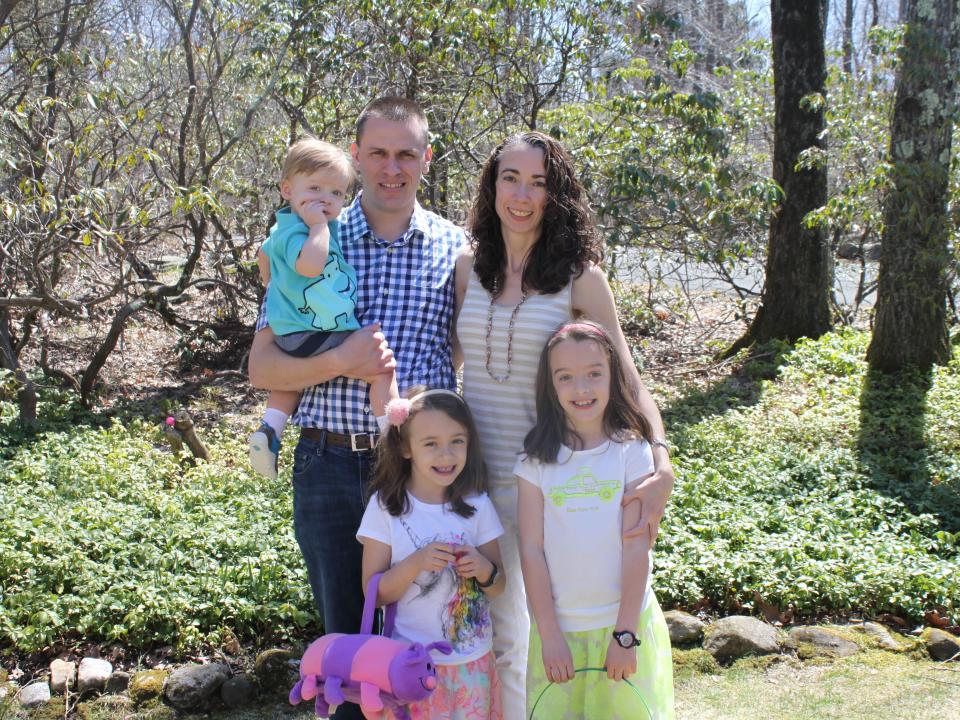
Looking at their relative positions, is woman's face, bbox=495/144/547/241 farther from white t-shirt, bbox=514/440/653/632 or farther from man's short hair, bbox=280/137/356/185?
white t-shirt, bbox=514/440/653/632

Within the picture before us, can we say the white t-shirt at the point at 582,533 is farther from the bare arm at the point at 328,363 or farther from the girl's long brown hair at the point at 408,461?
the bare arm at the point at 328,363

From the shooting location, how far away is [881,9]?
97.1 feet

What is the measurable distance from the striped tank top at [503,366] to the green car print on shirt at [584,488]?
19 cm

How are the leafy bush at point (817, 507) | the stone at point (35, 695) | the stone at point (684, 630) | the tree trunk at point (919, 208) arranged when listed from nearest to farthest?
the stone at point (35, 695), the stone at point (684, 630), the leafy bush at point (817, 507), the tree trunk at point (919, 208)

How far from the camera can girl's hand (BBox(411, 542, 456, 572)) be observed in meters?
2.56

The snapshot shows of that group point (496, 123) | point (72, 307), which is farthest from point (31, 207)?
point (496, 123)

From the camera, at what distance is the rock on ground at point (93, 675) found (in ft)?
12.6

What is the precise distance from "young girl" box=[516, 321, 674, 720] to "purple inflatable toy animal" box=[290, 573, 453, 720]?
0.36 m

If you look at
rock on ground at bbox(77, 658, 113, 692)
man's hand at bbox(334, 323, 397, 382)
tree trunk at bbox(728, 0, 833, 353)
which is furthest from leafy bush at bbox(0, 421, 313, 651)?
tree trunk at bbox(728, 0, 833, 353)

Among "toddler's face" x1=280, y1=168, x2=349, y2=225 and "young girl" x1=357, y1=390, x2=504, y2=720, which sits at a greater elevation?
"toddler's face" x1=280, y1=168, x2=349, y2=225

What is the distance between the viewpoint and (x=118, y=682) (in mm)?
3885

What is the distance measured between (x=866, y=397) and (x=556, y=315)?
17.5 ft

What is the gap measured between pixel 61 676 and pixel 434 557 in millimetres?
2131

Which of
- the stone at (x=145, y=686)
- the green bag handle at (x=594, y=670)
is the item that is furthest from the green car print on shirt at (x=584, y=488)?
the stone at (x=145, y=686)
